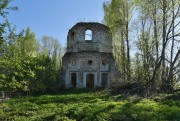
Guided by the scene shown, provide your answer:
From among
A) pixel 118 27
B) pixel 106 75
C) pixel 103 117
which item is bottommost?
pixel 103 117

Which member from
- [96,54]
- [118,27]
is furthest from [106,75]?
[118,27]

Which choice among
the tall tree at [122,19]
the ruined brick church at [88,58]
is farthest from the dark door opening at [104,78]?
the tall tree at [122,19]

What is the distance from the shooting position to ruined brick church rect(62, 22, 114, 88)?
118 feet

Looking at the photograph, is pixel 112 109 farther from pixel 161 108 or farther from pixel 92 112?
pixel 161 108

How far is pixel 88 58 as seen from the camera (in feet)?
119

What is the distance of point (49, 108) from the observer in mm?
18188

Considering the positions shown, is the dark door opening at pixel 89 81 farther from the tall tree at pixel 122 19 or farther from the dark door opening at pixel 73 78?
the tall tree at pixel 122 19

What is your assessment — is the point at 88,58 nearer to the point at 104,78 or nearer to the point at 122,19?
the point at 104,78

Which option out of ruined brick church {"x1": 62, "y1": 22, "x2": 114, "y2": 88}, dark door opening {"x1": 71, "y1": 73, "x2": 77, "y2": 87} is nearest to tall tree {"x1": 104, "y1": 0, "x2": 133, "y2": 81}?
ruined brick church {"x1": 62, "y1": 22, "x2": 114, "y2": 88}

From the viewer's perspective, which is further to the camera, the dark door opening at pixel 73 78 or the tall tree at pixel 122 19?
the dark door opening at pixel 73 78

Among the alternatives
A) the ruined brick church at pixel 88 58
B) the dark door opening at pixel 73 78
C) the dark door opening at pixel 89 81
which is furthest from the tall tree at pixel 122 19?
the dark door opening at pixel 73 78

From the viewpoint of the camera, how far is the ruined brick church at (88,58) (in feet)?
118

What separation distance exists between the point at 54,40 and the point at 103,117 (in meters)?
48.0

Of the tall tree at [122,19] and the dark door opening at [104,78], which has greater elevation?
the tall tree at [122,19]
